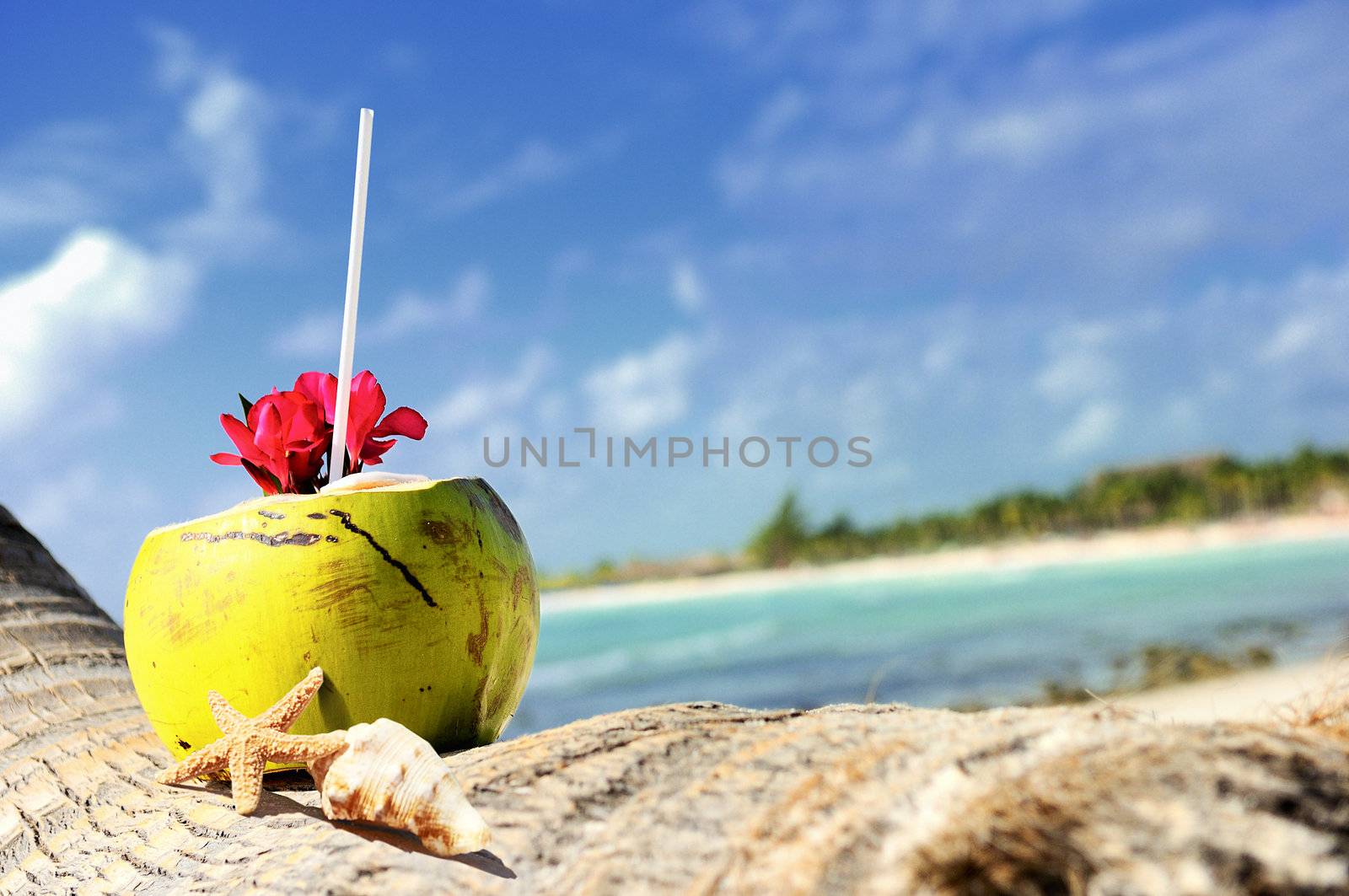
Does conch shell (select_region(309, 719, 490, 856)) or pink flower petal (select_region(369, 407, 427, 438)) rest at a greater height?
pink flower petal (select_region(369, 407, 427, 438))

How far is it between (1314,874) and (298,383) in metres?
1.64

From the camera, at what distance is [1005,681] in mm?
11102

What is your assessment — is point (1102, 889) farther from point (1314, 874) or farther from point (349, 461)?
point (349, 461)

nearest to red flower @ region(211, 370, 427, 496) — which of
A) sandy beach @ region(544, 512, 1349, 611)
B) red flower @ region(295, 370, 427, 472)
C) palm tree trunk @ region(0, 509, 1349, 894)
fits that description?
red flower @ region(295, 370, 427, 472)

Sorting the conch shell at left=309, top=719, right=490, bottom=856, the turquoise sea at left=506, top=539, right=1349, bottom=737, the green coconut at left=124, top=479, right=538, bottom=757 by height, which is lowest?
the turquoise sea at left=506, top=539, right=1349, bottom=737

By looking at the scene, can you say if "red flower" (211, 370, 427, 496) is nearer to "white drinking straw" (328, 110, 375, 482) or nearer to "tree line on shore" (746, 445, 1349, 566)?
"white drinking straw" (328, 110, 375, 482)

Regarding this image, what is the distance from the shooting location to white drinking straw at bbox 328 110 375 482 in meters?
1.76

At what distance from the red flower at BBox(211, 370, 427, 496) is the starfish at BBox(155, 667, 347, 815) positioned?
385 millimetres

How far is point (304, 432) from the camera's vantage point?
1.76 meters

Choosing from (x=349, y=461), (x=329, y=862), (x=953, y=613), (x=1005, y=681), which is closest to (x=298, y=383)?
(x=349, y=461)

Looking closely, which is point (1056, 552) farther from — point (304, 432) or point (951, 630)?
point (304, 432)

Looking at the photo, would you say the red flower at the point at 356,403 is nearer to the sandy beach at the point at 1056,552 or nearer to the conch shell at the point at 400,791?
the conch shell at the point at 400,791

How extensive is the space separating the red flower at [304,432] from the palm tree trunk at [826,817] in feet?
1.74

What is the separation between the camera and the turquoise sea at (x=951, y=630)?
11750 mm
